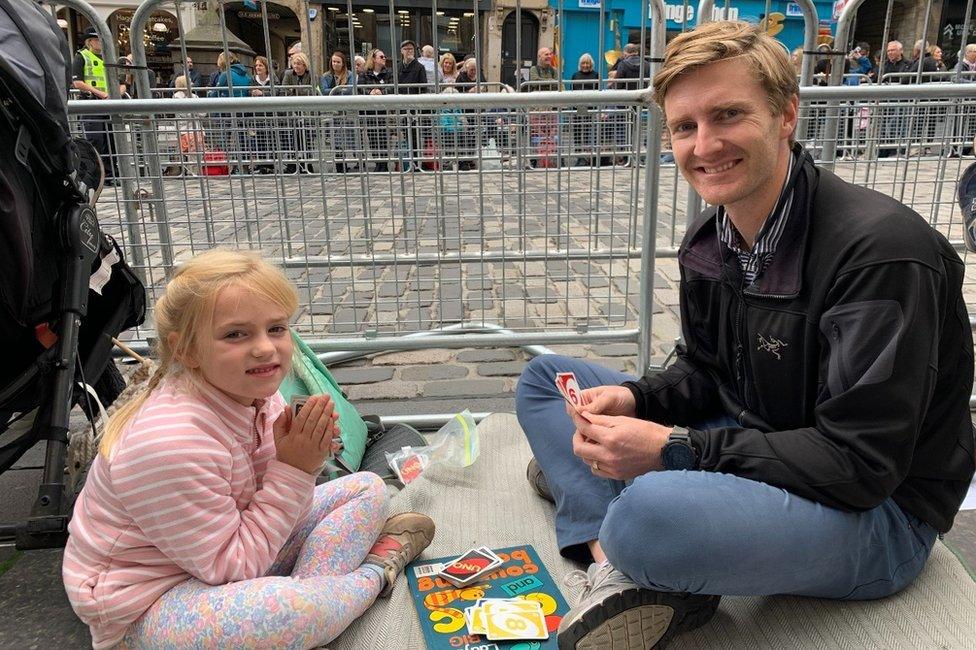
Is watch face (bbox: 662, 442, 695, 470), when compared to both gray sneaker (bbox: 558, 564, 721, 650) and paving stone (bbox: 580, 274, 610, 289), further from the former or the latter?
paving stone (bbox: 580, 274, 610, 289)

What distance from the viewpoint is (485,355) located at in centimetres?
432

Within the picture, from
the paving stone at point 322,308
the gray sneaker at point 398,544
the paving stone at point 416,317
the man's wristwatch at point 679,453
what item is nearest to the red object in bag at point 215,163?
the paving stone at point 322,308

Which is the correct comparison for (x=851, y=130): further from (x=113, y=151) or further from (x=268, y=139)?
(x=113, y=151)

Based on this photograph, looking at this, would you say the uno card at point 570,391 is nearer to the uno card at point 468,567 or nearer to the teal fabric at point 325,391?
the uno card at point 468,567

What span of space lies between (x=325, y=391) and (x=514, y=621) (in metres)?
1.31

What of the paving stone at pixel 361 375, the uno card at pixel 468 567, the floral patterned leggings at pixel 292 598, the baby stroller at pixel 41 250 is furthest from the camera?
the paving stone at pixel 361 375

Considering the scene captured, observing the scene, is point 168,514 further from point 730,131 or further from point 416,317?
point 416,317

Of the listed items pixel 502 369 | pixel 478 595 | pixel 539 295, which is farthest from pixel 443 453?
pixel 539 295

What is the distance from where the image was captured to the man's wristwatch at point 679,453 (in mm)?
1729

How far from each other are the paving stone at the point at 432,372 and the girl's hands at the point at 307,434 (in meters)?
2.10

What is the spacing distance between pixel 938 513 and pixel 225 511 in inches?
66.9

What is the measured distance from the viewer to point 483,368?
4.09 m

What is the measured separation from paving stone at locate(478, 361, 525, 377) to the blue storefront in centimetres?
161

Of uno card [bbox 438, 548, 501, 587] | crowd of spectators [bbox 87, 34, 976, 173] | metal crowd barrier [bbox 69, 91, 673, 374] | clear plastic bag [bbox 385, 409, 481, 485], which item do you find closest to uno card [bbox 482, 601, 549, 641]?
uno card [bbox 438, 548, 501, 587]
